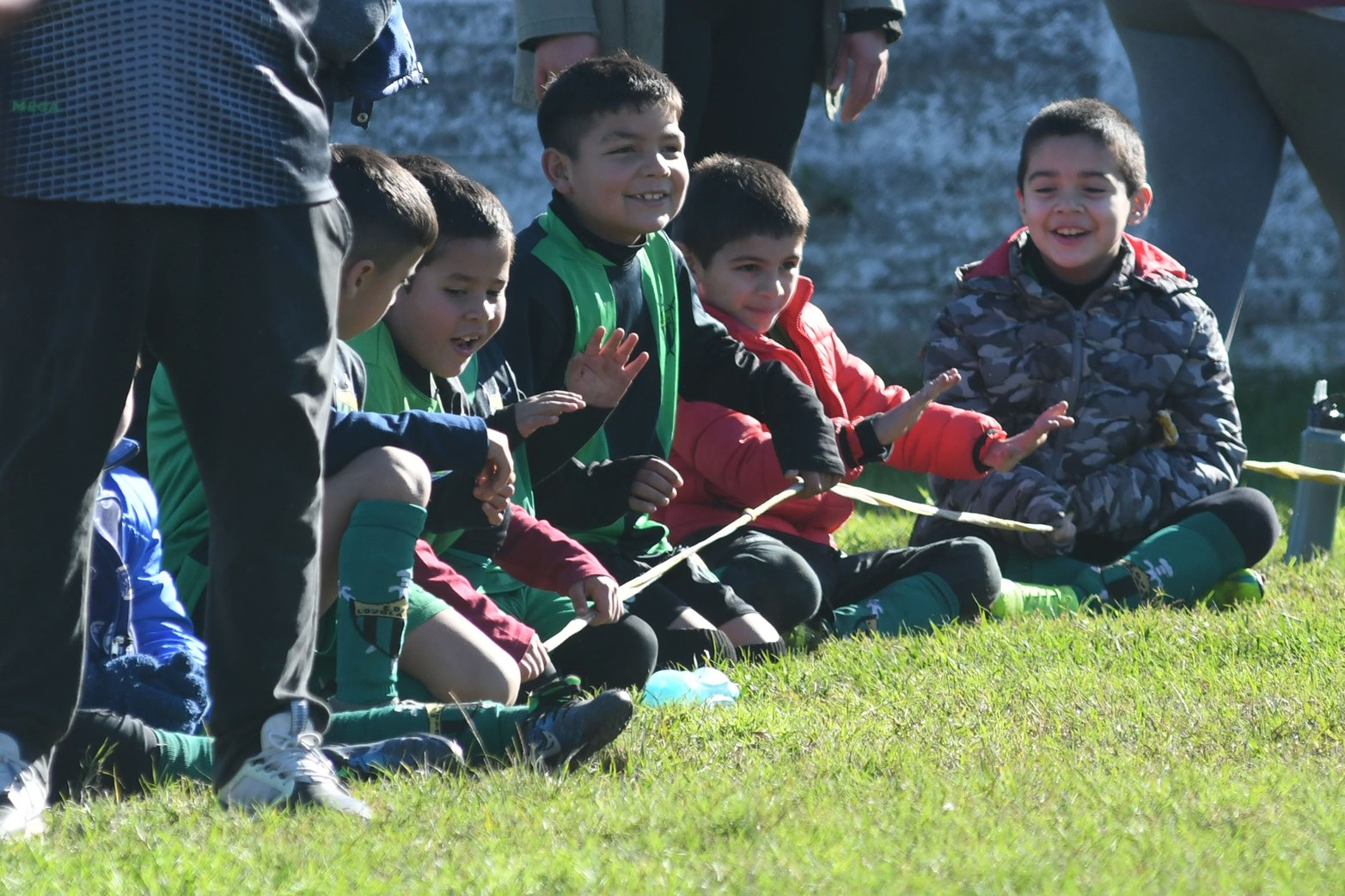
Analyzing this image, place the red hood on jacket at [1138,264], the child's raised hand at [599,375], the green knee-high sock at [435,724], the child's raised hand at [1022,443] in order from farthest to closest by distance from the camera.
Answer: the red hood on jacket at [1138,264] → the child's raised hand at [1022,443] → the child's raised hand at [599,375] → the green knee-high sock at [435,724]

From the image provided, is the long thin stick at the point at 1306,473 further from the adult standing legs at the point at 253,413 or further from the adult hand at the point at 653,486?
Result: the adult standing legs at the point at 253,413

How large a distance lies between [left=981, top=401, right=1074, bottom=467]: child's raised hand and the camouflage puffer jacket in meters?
0.27

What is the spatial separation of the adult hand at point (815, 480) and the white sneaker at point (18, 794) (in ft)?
6.93

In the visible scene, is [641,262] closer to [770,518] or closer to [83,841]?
[770,518]

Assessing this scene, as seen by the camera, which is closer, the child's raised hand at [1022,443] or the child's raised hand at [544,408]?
the child's raised hand at [544,408]

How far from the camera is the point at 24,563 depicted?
2555mm

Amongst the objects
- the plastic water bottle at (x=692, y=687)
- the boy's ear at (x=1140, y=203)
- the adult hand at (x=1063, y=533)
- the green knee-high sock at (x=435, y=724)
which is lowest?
the plastic water bottle at (x=692, y=687)

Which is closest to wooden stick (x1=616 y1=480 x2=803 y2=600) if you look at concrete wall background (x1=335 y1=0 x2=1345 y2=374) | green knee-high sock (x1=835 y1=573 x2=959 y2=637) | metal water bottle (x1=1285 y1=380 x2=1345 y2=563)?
green knee-high sock (x1=835 y1=573 x2=959 y2=637)

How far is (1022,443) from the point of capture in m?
4.62

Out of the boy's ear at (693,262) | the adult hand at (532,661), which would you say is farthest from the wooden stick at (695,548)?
the boy's ear at (693,262)

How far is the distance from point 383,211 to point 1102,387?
2.32m

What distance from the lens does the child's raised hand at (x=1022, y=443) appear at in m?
4.61

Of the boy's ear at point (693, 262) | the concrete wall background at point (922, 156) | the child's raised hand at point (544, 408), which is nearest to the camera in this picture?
the child's raised hand at point (544, 408)

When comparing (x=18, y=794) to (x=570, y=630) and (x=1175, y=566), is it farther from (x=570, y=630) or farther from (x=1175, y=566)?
(x=1175, y=566)
